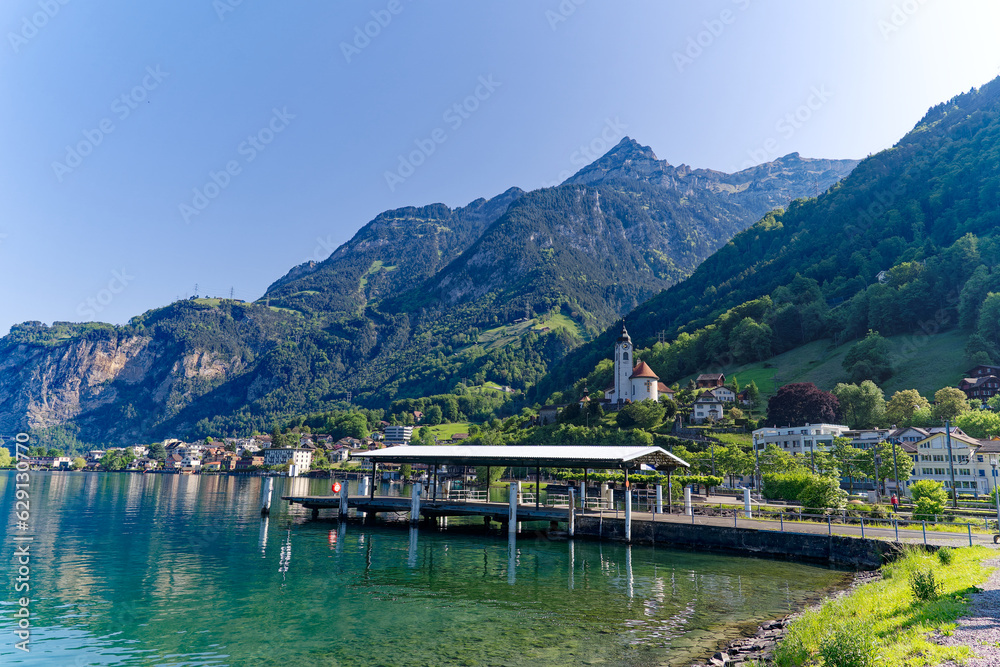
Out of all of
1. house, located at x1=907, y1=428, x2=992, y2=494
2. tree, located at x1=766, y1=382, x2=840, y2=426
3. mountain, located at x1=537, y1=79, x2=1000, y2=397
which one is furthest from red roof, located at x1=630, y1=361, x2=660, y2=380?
house, located at x1=907, y1=428, x2=992, y2=494

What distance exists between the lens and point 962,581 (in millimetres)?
16359

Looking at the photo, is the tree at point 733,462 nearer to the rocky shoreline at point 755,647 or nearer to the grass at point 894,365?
the grass at point 894,365

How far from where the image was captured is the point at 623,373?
140 metres

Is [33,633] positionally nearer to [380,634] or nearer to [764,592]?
[380,634]

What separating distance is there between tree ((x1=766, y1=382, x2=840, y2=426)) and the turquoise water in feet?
247

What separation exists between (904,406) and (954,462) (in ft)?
66.4

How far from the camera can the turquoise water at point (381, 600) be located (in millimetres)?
16344

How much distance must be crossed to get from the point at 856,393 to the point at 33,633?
11373 cm

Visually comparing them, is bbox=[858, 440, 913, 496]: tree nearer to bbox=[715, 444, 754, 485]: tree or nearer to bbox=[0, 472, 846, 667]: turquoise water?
bbox=[715, 444, 754, 485]: tree

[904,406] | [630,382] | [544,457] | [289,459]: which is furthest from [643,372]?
[289,459]

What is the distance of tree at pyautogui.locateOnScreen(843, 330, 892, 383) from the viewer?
11231cm

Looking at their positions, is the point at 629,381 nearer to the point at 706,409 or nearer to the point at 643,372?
the point at 643,372

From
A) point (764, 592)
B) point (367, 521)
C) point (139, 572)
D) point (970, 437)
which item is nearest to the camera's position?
point (764, 592)

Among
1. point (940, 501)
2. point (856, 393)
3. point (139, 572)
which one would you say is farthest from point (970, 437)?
point (139, 572)
